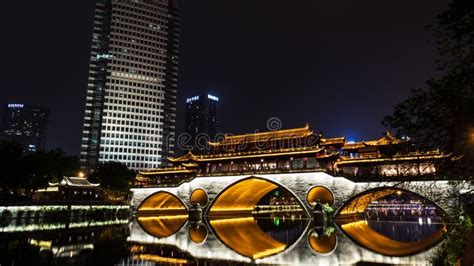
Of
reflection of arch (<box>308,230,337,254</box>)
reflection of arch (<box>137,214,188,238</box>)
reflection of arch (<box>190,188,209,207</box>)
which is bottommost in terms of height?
reflection of arch (<box>137,214,188,238</box>)

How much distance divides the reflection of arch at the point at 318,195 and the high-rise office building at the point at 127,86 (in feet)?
227

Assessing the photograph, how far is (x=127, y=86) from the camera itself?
335 ft

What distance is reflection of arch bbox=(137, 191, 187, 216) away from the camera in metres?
55.4

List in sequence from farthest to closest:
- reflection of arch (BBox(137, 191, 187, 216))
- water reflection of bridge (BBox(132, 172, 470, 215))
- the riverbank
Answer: reflection of arch (BBox(137, 191, 187, 216))
the riverbank
water reflection of bridge (BBox(132, 172, 470, 215))

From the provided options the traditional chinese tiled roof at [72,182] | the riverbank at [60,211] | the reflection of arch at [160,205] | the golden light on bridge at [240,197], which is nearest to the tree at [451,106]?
the golden light on bridge at [240,197]

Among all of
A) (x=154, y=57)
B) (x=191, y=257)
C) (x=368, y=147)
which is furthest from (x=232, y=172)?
(x=154, y=57)

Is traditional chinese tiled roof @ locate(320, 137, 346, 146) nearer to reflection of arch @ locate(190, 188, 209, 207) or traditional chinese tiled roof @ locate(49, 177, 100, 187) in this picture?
reflection of arch @ locate(190, 188, 209, 207)

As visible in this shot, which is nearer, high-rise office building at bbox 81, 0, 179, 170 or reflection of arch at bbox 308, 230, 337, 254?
reflection of arch at bbox 308, 230, 337, 254

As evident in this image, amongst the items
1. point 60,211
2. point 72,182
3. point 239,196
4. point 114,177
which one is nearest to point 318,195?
point 239,196

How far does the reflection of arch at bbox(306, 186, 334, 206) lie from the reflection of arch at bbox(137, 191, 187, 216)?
22095 millimetres

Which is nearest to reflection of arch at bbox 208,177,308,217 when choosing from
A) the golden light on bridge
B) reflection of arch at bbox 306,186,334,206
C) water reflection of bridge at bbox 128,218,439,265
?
the golden light on bridge

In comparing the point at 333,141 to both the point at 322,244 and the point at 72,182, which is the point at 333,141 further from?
the point at 72,182

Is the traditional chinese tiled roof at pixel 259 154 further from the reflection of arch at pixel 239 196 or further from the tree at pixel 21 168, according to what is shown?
the tree at pixel 21 168

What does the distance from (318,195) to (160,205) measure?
29.7 meters
